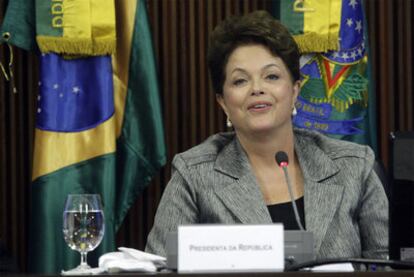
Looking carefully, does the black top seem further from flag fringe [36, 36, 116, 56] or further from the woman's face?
flag fringe [36, 36, 116, 56]

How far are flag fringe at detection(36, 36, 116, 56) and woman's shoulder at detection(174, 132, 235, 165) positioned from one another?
1120 mm

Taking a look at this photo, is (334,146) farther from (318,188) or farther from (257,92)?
(257,92)

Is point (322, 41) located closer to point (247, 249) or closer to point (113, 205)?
point (113, 205)

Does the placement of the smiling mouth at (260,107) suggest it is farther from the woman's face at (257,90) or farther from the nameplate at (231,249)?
the nameplate at (231,249)

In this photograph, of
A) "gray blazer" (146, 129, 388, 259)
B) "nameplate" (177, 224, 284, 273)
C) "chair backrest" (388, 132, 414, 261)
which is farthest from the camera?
"gray blazer" (146, 129, 388, 259)

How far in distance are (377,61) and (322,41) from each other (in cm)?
68

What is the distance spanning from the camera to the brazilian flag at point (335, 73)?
417 cm

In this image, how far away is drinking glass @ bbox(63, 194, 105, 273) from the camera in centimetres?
237

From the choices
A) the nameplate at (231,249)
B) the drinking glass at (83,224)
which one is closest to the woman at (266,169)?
the drinking glass at (83,224)

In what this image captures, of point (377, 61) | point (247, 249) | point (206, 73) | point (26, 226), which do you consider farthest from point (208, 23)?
point (247, 249)

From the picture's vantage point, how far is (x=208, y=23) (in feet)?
15.4

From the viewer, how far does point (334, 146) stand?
3096 mm

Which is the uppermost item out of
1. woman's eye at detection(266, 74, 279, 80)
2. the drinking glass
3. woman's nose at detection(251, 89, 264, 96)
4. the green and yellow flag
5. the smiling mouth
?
the green and yellow flag

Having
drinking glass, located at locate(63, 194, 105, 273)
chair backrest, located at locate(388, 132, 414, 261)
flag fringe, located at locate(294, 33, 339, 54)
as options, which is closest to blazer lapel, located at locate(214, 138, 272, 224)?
drinking glass, located at locate(63, 194, 105, 273)
